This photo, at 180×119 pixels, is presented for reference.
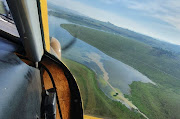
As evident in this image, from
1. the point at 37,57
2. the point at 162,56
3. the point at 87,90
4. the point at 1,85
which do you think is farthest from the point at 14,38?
the point at 162,56

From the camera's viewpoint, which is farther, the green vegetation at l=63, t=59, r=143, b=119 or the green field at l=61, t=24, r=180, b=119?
the green field at l=61, t=24, r=180, b=119

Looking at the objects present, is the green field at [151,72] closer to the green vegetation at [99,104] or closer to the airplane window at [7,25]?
the green vegetation at [99,104]

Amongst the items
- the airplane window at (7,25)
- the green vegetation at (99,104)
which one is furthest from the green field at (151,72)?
the airplane window at (7,25)

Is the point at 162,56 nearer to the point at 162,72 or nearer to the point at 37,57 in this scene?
the point at 162,72

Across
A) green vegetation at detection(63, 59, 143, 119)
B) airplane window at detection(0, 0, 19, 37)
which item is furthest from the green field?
airplane window at detection(0, 0, 19, 37)

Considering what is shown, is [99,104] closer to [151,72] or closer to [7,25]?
[7,25]

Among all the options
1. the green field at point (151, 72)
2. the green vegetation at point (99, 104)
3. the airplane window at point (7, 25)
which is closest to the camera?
the airplane window at point (7, 25)

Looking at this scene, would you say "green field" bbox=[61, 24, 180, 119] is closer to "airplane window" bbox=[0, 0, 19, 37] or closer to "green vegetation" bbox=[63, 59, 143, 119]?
"green vegetation" bbox=[63, 59, 143, 119]

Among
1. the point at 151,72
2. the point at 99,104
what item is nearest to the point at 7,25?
the point at 99,104
